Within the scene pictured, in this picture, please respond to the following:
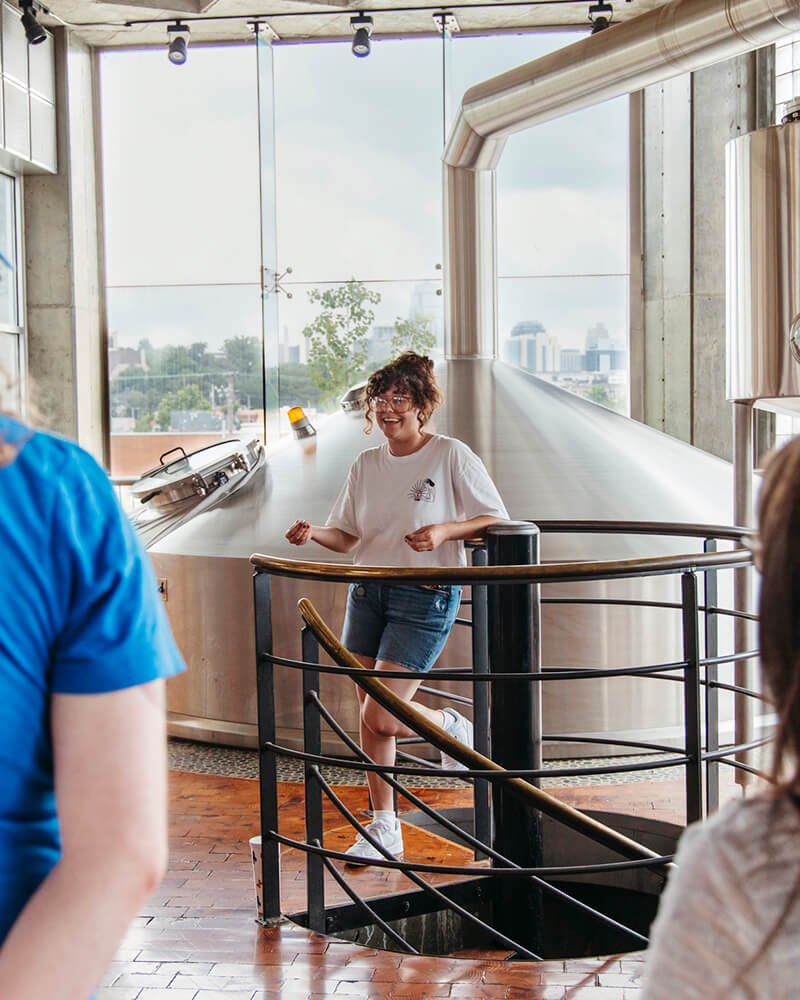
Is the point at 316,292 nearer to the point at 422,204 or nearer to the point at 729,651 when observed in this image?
the point at 422,204

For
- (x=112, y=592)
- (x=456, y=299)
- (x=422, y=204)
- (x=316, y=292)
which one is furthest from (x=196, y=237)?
(x=112, y=592)

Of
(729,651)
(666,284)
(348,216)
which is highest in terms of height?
(348,216)

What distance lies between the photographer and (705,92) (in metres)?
8.42

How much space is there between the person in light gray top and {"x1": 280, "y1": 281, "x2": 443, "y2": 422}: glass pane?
863 centimetres

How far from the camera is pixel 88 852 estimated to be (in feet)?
2.08

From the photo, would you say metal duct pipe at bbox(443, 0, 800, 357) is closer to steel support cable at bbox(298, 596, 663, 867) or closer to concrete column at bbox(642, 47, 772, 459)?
steel support cable at bbox(298, 596, 663, 867)

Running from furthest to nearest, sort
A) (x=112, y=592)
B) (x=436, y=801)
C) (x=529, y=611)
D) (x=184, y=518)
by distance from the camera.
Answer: (x=184, y=518), (x=436, y=801), (x=529, y=611), (x=112, y=592)

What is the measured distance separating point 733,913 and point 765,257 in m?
3.27

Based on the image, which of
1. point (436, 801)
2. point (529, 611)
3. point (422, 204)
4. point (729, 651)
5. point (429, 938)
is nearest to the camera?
point (529, 611)

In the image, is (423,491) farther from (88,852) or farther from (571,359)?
(571,359)

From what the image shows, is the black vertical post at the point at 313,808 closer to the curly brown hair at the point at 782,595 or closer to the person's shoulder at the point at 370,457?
the person's shoulder at the point at 370,457

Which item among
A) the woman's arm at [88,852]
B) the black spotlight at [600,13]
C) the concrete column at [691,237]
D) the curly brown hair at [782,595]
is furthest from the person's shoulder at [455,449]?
the black spotlight at [600,13]

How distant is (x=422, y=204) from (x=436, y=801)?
647 centimetres

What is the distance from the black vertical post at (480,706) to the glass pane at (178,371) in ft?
21.4
